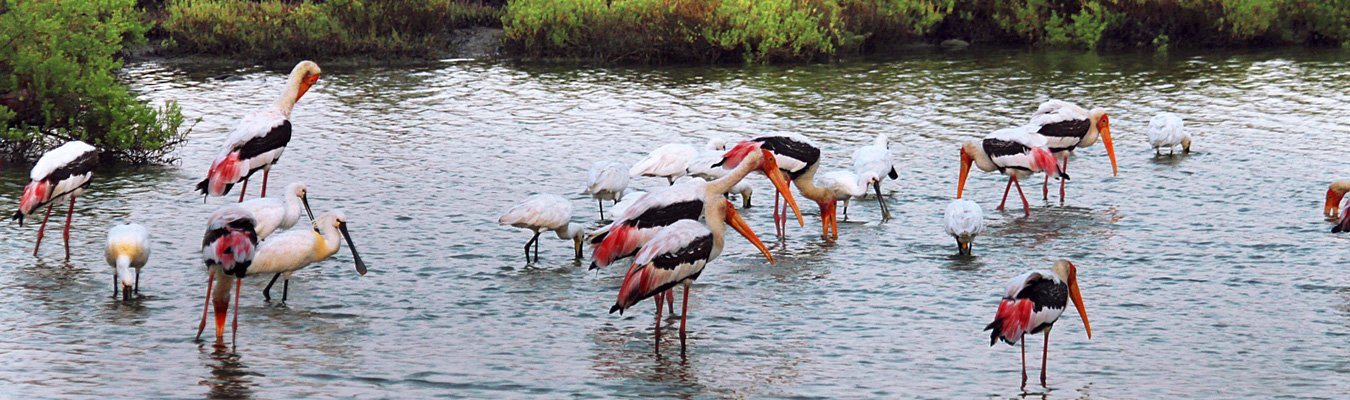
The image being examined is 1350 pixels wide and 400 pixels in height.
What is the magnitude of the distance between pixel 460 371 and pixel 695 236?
150 centimetres

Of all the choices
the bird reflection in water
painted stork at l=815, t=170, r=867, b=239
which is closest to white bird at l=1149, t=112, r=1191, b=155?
painted stork at l=815, t=170, r=867, b=239

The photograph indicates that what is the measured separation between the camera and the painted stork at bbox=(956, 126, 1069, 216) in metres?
13.3

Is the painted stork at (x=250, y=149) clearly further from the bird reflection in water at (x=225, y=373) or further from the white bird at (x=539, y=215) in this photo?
the bird reflection in water at (x=225, y=373)

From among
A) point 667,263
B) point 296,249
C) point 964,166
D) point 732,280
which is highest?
point 667,263

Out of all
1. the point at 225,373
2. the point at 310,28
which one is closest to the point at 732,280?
→ the point at 225,373

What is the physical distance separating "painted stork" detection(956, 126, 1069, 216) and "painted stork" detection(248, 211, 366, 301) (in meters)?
5.64

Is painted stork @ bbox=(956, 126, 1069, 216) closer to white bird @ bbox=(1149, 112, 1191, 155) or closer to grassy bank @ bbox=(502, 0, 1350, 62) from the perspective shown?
white bird @ bbox=(1149, 112, 1191, 155)

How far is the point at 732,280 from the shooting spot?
11.0 metres

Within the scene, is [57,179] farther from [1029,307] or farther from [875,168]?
[1029,307]

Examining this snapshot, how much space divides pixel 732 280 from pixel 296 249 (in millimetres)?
2952

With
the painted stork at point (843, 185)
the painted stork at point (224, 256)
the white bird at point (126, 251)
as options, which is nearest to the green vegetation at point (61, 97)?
the white bird at point (126, 251)

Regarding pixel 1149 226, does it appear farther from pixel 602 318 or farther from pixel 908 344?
pixel 602 318

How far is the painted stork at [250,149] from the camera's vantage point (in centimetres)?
1212

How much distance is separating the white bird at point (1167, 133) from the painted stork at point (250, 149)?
26.4 feet
